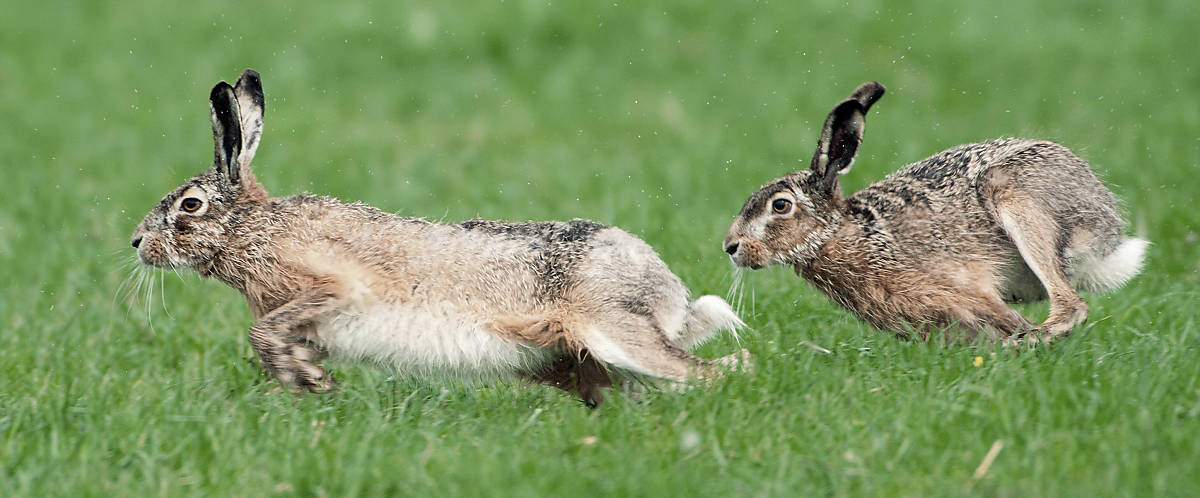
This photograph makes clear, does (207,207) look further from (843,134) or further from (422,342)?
(843,134)

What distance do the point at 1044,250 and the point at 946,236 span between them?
1.42 feet

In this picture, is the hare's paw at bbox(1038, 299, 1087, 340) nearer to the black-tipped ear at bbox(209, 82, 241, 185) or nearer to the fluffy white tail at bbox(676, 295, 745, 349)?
the fluffy white tail at bbox(676, 295, 745, 349)

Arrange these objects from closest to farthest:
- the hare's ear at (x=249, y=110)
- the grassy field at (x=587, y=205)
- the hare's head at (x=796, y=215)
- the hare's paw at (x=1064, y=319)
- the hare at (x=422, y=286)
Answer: the grassy field at (x=587, y=205), the hare at (x=422, y=286), the hare's paw at (x=1064, y=319), the hare's ear at (x=249, y=110), the hare's head at (x=796, y=215)

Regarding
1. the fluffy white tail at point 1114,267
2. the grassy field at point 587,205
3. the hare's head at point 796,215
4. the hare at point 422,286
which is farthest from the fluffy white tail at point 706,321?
the fluffy white tail at point 1114,267

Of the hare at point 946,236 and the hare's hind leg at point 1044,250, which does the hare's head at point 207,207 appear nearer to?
the hare at point 946,236

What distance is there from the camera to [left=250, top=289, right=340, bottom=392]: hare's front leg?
530 centimetres

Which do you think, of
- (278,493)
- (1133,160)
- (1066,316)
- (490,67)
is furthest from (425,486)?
(490,67)

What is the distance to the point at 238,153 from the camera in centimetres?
578

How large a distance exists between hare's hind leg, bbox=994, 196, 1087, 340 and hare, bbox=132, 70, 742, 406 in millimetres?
1381

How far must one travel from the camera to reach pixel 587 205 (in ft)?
28.9

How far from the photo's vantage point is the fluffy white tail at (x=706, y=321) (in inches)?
216

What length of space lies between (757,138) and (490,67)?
134 inches

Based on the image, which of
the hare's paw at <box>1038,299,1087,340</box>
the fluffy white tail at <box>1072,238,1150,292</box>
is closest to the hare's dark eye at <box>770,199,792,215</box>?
the hare's paw at <box>1038,299,1087,340</box>

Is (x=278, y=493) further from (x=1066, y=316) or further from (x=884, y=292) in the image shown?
(x=1066, y=316)
